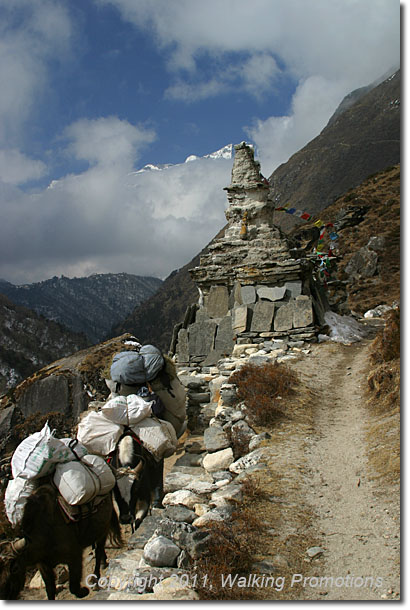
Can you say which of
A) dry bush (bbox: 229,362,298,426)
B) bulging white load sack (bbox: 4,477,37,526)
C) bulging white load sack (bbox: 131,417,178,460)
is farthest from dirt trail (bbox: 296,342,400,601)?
bulging white load sack (bbox: 4,477,37,526)

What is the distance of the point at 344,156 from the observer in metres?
91.7

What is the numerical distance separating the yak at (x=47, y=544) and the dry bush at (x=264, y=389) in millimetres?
3038

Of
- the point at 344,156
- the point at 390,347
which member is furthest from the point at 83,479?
the point at 344,156

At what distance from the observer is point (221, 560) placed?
2.98 metres

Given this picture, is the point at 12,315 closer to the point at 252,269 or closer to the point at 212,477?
the point at 252,269

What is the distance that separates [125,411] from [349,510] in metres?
2.36

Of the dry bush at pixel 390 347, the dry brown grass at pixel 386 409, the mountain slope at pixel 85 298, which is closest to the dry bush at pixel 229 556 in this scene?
the dry brown grass at pixel 386 409

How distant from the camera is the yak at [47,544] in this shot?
315 centimetres

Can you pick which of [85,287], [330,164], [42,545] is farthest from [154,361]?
[85,287]

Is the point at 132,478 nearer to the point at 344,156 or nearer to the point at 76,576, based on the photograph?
the point at 76,576

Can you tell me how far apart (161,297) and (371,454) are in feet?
240

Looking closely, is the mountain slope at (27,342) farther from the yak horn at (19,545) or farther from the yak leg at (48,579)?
the yak horn at (19,545)

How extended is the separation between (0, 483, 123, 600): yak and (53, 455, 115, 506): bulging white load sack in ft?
0.31

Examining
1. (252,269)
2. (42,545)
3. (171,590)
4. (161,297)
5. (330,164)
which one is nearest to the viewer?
(171,590)
